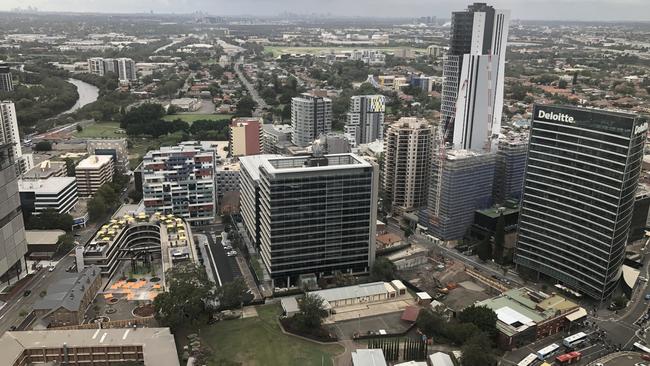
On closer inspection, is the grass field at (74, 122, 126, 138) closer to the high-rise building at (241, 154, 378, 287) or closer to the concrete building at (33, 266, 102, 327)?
the concrete building at (33, 266, 102, 327)

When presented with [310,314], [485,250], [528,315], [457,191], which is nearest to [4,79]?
[457,191]

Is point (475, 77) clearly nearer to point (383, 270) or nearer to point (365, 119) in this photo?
point (365, 119)

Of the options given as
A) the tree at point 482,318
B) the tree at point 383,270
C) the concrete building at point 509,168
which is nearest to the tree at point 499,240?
the concrete building at point 509,168

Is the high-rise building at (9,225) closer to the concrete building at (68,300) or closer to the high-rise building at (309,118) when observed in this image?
the concrete building at (68,300)

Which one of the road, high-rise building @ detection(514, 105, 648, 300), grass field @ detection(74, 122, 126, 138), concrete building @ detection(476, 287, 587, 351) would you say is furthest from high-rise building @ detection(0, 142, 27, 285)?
the road

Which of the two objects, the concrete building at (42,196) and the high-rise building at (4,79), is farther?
the high-rise building at (4,79)

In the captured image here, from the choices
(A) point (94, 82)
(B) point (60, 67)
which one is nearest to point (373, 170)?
(A) point (94, 82)

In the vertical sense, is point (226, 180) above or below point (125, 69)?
below
